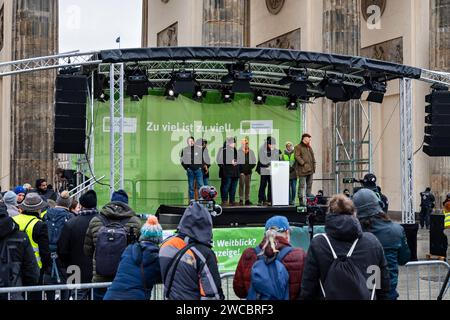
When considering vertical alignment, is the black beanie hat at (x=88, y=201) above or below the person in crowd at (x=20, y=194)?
above

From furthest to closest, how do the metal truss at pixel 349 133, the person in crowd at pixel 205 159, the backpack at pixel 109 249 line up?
the metal truss at pixel 349 133 → the person in crowd at pixel 205 159 → the backpack at pixel 109 249

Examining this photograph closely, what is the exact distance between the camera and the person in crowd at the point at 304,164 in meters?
18.2

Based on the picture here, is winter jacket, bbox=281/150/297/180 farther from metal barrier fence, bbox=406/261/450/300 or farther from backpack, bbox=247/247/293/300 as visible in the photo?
backpack, bbox=247/247/293/300

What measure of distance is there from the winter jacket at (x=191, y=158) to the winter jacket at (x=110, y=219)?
1224 centimetres

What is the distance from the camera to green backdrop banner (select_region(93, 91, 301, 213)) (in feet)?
65.2

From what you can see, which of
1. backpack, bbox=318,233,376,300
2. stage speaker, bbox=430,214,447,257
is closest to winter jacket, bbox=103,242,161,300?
backpack, bbox=318,233,376,300

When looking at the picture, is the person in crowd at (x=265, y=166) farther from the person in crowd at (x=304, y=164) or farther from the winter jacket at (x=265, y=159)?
the person in crowd at (x=304, y=164)

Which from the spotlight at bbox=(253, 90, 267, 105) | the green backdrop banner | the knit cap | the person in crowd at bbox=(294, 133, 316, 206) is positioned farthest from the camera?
the spotlight at bbox=(253, 90, 267, 105)

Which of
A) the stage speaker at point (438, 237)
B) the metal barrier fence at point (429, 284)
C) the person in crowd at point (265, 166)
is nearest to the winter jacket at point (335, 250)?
the metal barrier fence at point (429, 284)

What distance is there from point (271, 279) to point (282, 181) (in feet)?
42.3

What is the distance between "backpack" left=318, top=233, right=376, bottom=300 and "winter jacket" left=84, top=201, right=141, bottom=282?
2.57 meters
